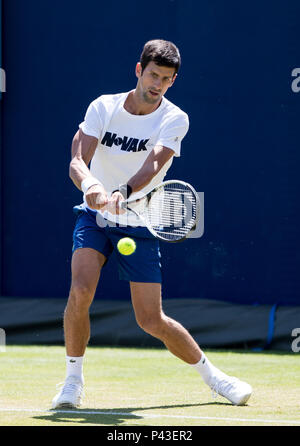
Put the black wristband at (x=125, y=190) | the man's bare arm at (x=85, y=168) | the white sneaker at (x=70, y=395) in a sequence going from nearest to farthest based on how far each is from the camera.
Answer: the man's bare arm at (x=85, y=168)
the black wristband at (x=125, y=190)
the white sneaker at (x=70, y=395)

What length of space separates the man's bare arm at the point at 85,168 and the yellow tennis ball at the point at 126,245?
0.34m

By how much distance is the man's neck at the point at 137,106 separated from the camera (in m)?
4.79

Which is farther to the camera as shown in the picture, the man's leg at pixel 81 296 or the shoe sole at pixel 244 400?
the shoe sole at pixel 244 400

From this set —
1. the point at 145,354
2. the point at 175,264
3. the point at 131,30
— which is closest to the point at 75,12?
the point at 131,30

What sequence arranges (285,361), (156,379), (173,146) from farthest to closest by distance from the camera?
(285,361) → (156,379) → (173,146)

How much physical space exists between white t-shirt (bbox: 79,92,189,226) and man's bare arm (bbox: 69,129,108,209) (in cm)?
5

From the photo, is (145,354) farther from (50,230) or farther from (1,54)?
(1,54)

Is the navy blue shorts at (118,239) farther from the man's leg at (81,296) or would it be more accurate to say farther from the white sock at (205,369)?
the white sock at (205,369)

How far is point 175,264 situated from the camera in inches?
311

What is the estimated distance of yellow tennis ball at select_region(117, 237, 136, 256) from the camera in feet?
15.3

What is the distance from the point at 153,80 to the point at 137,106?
200 millimetres

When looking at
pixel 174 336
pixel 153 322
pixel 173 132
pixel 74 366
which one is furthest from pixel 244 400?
pixel 173 132

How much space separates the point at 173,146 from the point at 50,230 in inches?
141

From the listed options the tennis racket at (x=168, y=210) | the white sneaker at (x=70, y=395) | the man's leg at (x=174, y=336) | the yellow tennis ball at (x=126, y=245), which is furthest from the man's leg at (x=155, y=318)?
the white sneaker at (x=70, y=395)
